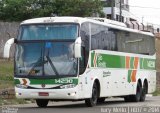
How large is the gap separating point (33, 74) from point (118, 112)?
3.95 m

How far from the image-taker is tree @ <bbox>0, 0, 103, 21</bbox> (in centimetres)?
5572

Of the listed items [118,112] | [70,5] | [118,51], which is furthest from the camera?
[70,5]

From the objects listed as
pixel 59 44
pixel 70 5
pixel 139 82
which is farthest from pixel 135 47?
pixel 70 5

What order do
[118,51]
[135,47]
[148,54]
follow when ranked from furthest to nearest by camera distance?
1. [148,54]
2. [135,47]
3. [118,51]

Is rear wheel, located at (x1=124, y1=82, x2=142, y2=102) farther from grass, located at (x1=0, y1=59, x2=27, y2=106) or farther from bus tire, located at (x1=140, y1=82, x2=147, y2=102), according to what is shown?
grass, located at (x1=0, y1=59, x2=27, y2=106)

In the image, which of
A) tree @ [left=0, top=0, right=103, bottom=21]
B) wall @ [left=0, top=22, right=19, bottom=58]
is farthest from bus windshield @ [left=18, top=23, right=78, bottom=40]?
tree @ [left=0, top=0, right=103, bottom=21]

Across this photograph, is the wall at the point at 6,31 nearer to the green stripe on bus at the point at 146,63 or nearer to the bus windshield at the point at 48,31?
the green stripe on bus at the point at 146,63

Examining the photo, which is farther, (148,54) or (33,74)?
(148,54)

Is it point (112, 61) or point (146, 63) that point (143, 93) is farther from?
point (112, 61)

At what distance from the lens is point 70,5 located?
56.1 meters

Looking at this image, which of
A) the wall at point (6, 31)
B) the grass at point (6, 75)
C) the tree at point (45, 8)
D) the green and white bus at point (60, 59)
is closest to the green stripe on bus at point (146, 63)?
the green and white bus at point (60, 59)

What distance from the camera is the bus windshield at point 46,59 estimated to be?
21344 mm

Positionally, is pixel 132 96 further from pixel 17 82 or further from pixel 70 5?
pixel 70 5

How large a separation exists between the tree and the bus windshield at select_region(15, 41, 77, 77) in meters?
33.6
